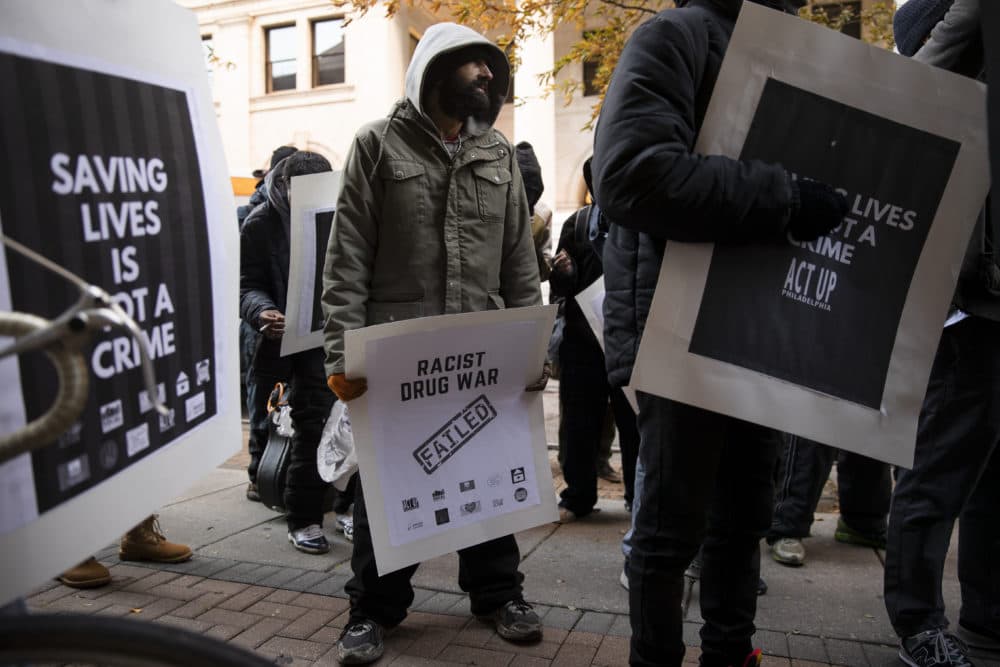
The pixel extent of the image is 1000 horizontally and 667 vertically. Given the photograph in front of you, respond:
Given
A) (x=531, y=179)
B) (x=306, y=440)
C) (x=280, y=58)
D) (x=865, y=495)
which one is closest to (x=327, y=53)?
(x=280, y=58)

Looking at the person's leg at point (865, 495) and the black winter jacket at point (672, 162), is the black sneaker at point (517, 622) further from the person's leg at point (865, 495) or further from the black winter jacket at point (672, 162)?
the person's leg at point (865, 495)

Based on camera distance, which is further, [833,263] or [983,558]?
[983,558]

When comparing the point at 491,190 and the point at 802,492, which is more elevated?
the point at 491,190

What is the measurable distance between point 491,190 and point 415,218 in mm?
309

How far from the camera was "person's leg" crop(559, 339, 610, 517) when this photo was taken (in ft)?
15.4

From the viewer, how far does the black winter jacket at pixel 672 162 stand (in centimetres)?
192

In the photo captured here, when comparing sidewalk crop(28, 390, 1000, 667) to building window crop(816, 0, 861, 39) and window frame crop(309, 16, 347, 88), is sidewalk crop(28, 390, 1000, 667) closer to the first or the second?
building window crop(816, 0, 861, 39)

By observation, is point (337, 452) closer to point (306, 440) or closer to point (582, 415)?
point (306, 440)

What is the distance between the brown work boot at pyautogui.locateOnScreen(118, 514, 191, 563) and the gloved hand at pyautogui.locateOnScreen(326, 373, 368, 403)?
66.3 inches

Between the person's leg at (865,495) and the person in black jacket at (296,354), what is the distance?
2.58 m

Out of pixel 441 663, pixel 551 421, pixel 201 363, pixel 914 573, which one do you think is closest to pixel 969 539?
pixel 914 573

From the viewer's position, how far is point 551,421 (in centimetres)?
895

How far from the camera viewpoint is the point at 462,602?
3.37 metres


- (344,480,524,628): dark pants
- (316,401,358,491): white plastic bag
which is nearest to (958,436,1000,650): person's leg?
(344,480,524,628): dark pants
